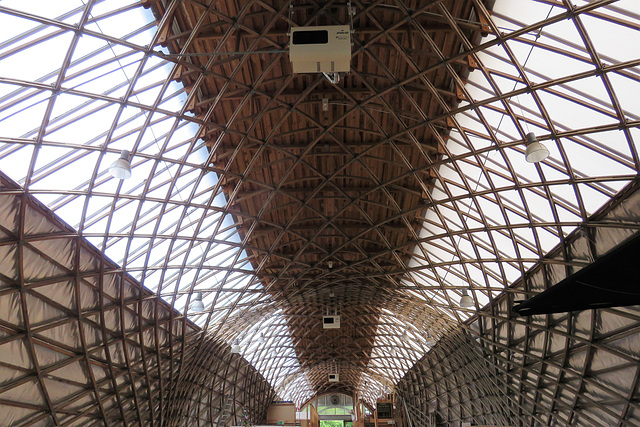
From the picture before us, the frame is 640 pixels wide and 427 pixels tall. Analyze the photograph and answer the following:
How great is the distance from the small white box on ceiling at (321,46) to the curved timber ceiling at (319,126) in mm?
3808

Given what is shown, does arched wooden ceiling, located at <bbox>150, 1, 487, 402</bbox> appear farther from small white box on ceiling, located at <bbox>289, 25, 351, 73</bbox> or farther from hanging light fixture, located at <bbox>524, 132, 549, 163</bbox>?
hanging light fixture, located at <bbox>524, 132, 549, 163</bbox>

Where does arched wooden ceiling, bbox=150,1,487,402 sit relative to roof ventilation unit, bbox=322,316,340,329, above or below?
above

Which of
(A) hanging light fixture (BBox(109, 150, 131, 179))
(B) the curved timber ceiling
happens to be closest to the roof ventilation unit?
(B) the curved timber ceiling

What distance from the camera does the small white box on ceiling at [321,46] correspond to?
1374 centimetres

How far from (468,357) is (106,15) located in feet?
148

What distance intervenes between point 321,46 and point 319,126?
10.1 meters

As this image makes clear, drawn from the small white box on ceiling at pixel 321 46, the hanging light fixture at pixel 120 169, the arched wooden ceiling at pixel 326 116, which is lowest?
the hanging light fixture at pixel 120 169

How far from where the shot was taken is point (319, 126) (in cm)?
2386

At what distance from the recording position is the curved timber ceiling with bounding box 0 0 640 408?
16062mm

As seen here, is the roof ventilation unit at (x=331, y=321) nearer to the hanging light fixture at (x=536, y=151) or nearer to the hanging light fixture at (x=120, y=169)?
the hanging light fixture at (x=120, y=169)

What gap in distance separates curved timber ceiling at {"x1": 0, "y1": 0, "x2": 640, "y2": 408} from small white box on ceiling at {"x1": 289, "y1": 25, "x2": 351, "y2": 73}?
3808mm

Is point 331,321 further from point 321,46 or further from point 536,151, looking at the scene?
point 321,46

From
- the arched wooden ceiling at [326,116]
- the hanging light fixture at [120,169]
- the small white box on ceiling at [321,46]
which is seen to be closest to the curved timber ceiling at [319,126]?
the arched wooden ceiling at [326,116]

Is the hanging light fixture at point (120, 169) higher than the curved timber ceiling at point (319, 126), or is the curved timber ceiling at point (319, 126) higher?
the curved timber ceiling at point (319, 126)
